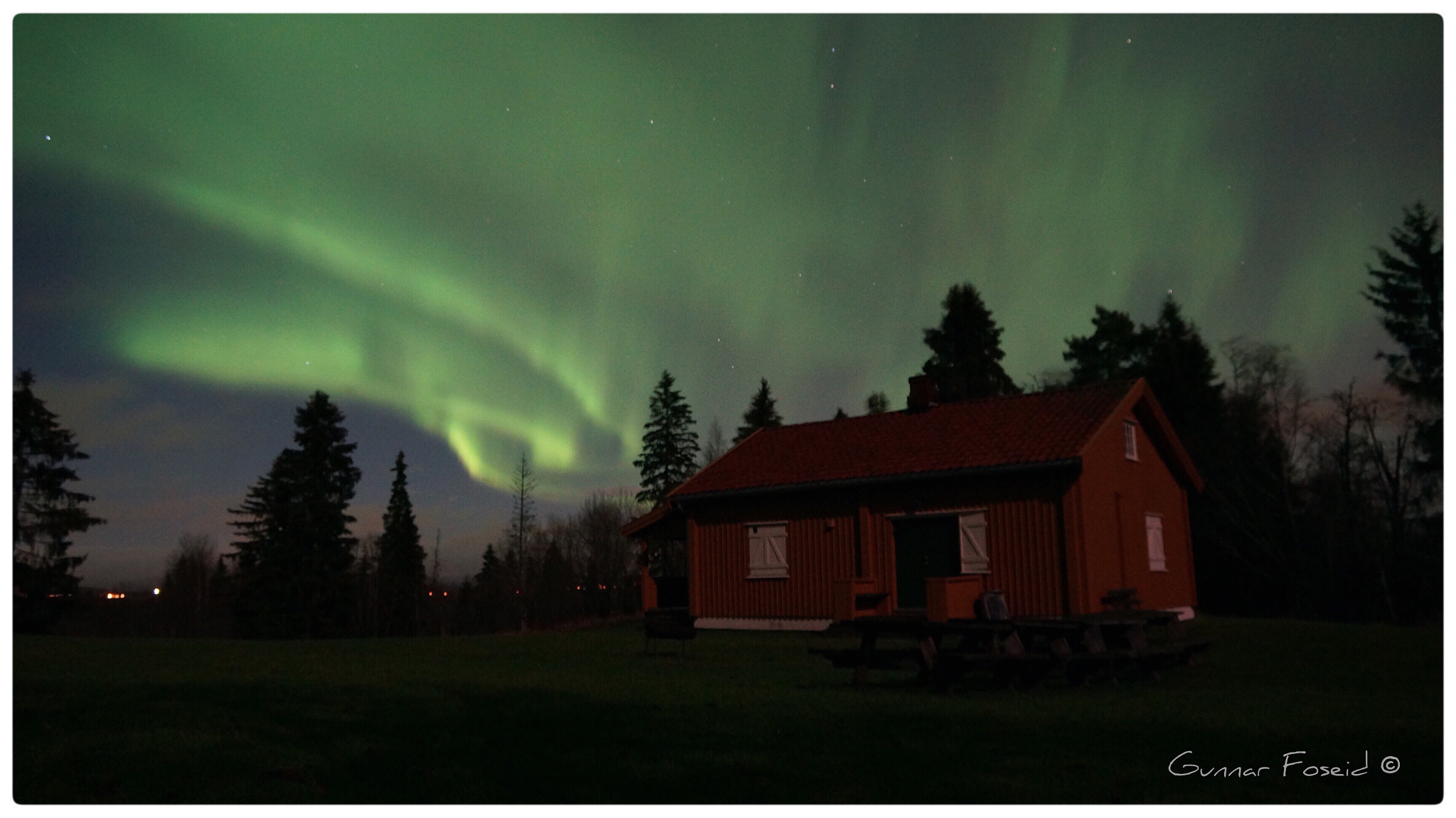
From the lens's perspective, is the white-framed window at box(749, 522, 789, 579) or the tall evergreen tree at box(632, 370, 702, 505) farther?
the tall evergreen tree at box(632, 370, 702, 505)

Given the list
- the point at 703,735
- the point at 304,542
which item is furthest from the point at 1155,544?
the point at 304,542

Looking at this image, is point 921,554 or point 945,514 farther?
point 921,554

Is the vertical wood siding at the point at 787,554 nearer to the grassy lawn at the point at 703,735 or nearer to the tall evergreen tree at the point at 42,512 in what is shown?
the grassy lawn at the point at 703,735

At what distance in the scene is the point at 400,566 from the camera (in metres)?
Result: 64.4

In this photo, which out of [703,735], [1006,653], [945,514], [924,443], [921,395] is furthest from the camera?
[921,395]

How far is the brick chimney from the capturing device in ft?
87.4

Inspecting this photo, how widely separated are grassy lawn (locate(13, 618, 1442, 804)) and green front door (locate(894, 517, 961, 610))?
721 centimetres

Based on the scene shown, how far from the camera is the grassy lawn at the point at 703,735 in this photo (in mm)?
6969

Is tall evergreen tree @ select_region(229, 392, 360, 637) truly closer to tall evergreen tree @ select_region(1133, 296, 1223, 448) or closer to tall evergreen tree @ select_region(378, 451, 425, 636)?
tall evergreen tree @ select_region(378, 451, 425, 636)

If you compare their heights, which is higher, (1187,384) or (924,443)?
(1187,384)

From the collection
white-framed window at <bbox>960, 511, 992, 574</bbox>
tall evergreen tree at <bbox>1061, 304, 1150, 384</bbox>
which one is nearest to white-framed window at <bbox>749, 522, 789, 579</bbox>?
white-framed window at <bbox>960, 511, 992, 574</bbox>

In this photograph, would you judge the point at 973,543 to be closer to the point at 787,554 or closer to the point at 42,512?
the point at 787,554

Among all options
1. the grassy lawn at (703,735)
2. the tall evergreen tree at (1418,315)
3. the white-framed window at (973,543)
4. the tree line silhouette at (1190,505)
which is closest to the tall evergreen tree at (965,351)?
the tree line silhouette at (1190,505)

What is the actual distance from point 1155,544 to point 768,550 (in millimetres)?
9228
